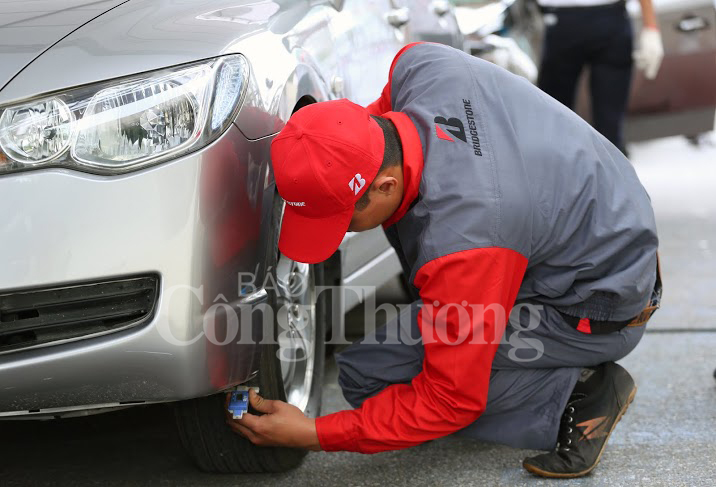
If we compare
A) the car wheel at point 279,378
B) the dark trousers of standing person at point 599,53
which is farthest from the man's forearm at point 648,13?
the car wheel at point 279,378

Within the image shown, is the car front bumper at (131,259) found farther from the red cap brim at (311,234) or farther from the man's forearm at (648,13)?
the man's forearm at (648,13)

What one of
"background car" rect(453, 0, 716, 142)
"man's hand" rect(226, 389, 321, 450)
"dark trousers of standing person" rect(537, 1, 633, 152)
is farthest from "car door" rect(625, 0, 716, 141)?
"man's hand" rect(226, 389, 321, 450)

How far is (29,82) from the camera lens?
1.79m

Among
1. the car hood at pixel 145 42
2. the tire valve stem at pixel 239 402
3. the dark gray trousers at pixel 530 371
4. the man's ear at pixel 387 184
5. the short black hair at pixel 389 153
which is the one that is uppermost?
the car hood at pixel 145 42

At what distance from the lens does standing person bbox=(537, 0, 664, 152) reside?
453 centimetres

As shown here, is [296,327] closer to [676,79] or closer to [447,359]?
[447,359]

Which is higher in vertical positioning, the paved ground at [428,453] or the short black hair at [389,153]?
the short black hair at [389,153]

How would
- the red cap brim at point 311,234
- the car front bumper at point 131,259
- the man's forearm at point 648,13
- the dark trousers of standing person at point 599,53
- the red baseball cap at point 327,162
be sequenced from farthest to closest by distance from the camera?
the man's forearm at point 648,13 < the dark trousers of standing person at point 599,53 < the red cap brim at point 311,234 < the red baseball cap at point 327,162 < the car front bumper at point 131,259

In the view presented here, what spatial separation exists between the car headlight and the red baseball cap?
17 cm

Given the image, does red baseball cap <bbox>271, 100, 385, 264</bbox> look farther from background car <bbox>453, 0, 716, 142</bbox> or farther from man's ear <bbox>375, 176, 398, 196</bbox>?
background car <bbox>453, 0, 716, 142</bbox>

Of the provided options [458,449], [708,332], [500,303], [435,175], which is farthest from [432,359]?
[708,332]

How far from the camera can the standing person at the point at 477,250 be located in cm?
198

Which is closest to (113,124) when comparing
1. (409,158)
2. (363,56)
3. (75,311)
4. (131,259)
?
(131,259)

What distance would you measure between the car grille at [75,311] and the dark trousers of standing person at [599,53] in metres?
3.22
